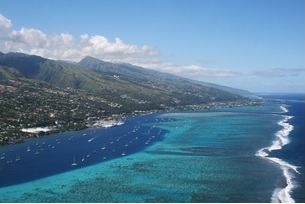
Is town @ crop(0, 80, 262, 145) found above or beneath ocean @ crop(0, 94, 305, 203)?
above

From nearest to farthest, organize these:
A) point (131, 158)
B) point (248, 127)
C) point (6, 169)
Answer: point (6, 169) → point (131, 158) → point (248, 127)

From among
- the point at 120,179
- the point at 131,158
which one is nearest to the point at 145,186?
the point at 120,179

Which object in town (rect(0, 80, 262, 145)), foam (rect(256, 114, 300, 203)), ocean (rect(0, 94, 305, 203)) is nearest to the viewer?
foam (rect(256, 114, 300, 203))

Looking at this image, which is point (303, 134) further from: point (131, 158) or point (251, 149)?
point (131, 158)

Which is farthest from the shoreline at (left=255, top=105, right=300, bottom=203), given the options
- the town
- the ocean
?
the town

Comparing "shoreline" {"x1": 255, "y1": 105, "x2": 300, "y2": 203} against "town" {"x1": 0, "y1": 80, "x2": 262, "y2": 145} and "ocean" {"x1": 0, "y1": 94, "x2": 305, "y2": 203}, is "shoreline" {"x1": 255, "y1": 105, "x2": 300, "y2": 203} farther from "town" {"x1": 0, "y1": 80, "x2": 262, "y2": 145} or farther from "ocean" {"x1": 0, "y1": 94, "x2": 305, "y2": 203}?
"town" {"x1": 0, "y1": 80, "x2": 262, "y2": 145}

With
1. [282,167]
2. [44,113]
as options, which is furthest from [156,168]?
[44,113]

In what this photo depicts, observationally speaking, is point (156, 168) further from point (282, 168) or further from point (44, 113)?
point (44, 113)

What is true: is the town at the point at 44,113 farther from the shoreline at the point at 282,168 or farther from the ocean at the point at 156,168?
the shoreline at the point at 282,168
